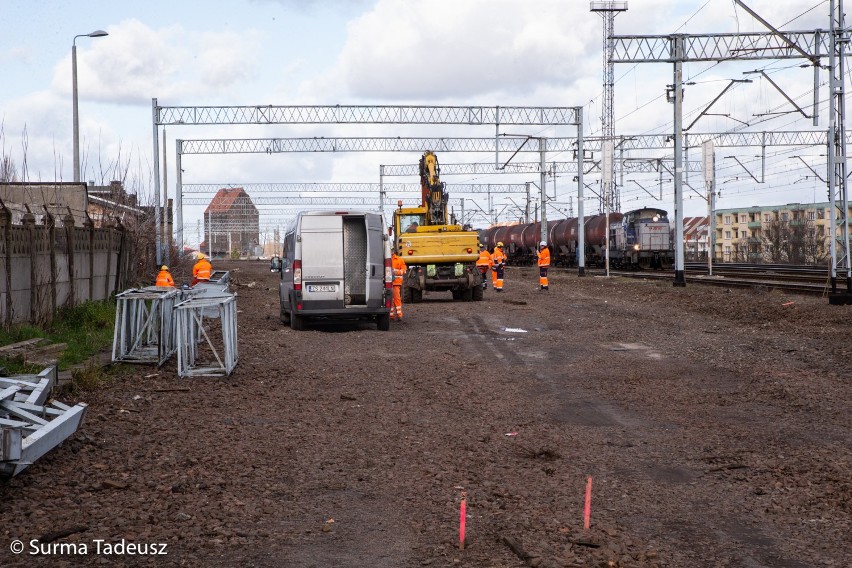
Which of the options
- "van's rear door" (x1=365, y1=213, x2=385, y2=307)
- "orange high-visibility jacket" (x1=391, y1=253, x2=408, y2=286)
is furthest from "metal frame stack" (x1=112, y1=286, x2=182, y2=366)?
"orange high-visibility jacket" (x1=391, y1=253, x2=408, y2=286)

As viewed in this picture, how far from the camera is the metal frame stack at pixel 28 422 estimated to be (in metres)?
6.06

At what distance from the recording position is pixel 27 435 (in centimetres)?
699

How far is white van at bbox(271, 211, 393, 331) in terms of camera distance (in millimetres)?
17500

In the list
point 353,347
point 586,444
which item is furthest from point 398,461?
point 353,347

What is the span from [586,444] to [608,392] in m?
2.98

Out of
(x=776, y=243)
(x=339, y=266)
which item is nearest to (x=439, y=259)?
(x=339, y=266)

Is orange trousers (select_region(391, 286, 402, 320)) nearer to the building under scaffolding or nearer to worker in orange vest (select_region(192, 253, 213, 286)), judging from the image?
worker in orange vest (select_region(192, 253, 213, 286))

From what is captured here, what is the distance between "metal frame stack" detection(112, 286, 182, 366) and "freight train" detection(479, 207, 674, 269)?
35.3 metres

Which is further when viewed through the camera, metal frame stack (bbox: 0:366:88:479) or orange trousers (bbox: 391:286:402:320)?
orange trousers (bbox: 391:286:402:320)

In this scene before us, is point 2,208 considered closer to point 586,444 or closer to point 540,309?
point 586,444

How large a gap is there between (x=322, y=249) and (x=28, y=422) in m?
10.6

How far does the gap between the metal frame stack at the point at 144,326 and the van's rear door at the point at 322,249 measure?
4105mm

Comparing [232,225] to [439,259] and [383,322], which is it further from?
[383,322]

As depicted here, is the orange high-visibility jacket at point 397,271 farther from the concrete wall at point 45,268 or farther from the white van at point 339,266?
the concrete wall at point 45,268
